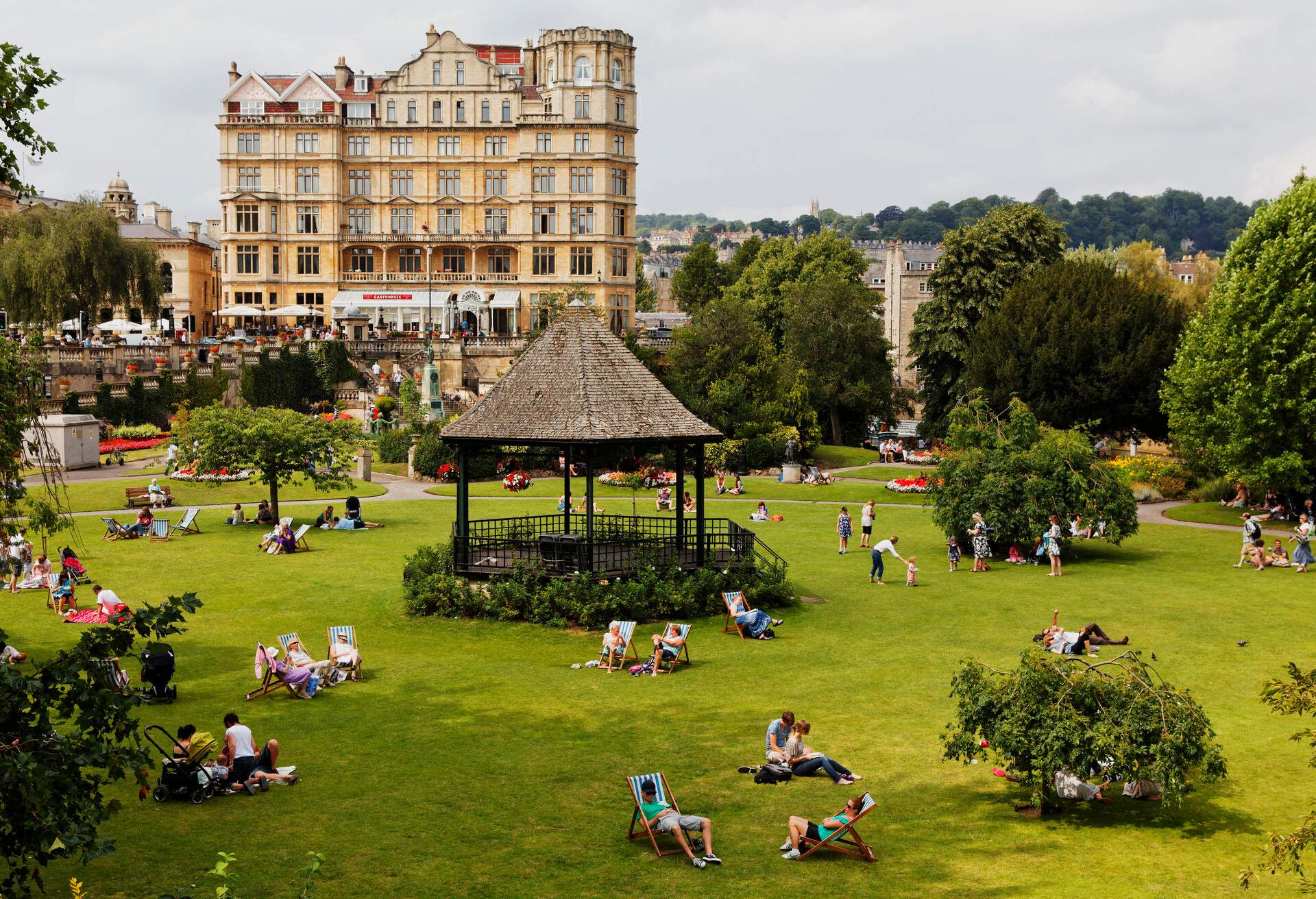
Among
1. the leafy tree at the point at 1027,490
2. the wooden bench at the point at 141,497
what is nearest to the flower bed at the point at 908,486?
the leafy tree at the point at 1027,490

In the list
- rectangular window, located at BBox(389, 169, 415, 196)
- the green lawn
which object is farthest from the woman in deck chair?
rectangular window, located at BBox(389, 169, 415, 196)

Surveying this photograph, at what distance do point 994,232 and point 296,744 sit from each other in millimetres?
61405

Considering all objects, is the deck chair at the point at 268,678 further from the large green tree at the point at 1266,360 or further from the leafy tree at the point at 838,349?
the leafy tree at the point at 838,349

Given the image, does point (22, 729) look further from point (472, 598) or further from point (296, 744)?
point (472, 598)

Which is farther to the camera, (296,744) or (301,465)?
(301,465)

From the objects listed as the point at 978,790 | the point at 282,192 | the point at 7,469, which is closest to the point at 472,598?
the point at 7,469

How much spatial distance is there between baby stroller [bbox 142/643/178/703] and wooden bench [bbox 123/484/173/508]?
2457 centimetres

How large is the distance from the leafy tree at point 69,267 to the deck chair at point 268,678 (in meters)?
58.8

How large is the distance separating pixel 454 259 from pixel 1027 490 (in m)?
72.2

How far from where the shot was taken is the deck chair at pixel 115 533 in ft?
136

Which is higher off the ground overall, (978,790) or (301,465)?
(301,465)

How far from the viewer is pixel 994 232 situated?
75.3 m

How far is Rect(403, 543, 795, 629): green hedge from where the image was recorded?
98.0 feet

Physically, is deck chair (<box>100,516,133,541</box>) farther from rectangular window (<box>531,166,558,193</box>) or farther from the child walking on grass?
rectangular window (<box>531,166,558,193</box>)
